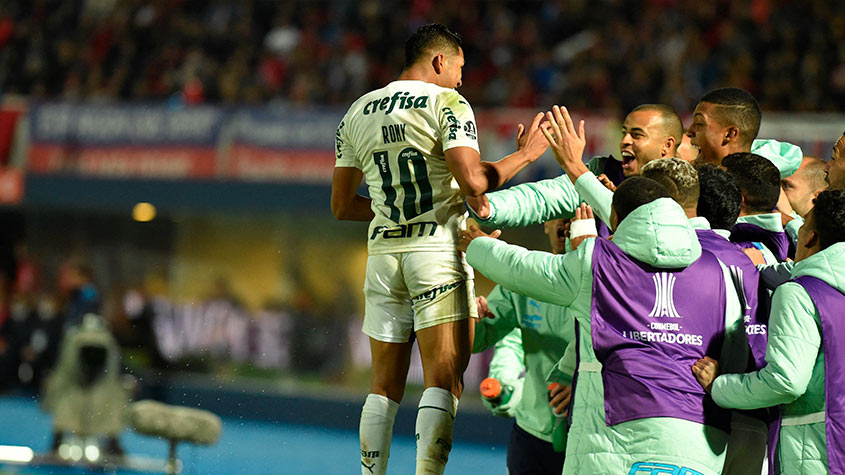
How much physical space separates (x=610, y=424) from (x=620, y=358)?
25cm

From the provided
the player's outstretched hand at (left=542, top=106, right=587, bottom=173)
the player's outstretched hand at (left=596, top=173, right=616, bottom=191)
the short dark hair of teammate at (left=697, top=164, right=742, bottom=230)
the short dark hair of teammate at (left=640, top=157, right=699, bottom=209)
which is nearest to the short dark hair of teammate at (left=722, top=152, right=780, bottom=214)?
the short dark hair of teammate at (left=697, top=164, right=742, bottom=230)

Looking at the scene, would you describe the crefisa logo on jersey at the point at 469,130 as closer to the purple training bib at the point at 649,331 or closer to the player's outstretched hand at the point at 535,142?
the player's outstretched hand at the point at 535,142

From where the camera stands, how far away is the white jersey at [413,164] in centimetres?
471

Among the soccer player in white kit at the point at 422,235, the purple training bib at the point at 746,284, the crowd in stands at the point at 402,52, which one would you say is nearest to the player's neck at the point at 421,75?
the soccer player in white kit at the point at 422,235

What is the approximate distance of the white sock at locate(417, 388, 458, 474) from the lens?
4602 mm

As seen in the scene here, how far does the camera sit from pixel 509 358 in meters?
5.82

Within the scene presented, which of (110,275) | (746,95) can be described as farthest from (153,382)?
(746,95)

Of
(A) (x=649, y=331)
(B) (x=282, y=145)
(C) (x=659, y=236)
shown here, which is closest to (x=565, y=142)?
(C) (x=659, y=236)

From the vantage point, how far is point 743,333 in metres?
4.07

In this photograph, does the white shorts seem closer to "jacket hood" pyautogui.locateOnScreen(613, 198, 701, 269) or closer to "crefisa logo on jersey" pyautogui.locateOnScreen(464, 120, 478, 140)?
"crefisa logo on jersey" pyautogui.locateOnScreen(464, 120, 478, 140)

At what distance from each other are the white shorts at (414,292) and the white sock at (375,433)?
0.99 feet

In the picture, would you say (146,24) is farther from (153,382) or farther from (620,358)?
(620,358)

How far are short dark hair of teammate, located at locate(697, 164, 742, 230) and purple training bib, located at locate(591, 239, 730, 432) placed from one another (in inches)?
17.2

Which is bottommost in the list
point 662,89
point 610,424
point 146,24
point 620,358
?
point 610,424
